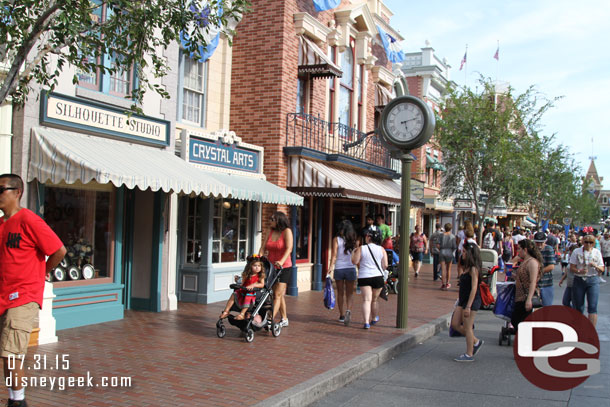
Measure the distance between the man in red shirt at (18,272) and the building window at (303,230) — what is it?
33.3ft

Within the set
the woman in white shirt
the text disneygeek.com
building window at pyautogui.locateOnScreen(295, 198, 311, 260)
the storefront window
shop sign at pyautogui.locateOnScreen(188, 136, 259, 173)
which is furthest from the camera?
building window at pyautogui.locateOnScreen(295, 198, 311, 260)

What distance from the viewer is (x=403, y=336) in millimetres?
8836

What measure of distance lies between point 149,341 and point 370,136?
458 inches

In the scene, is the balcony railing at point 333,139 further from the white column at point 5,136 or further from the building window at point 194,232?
the white column at point 5,136

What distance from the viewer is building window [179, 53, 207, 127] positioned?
12.0 meters

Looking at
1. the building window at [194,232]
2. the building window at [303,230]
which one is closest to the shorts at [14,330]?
the building window at [194,232]

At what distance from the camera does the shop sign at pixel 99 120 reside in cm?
828

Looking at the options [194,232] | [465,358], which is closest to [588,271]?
[465,358]

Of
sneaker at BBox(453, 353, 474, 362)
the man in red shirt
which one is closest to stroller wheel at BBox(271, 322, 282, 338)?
sneaker at BBox(453, 353, 474, 362)

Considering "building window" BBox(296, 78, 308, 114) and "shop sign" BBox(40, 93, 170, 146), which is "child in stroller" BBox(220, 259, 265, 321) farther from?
"building window" BBox(296, 78, 308, 114)

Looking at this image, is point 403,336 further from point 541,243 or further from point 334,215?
point 334,215

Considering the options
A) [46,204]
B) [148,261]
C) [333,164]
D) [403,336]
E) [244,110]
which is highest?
[244,110]

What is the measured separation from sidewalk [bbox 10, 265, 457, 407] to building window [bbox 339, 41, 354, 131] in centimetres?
788

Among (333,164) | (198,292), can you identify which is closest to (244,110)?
(333,164)
